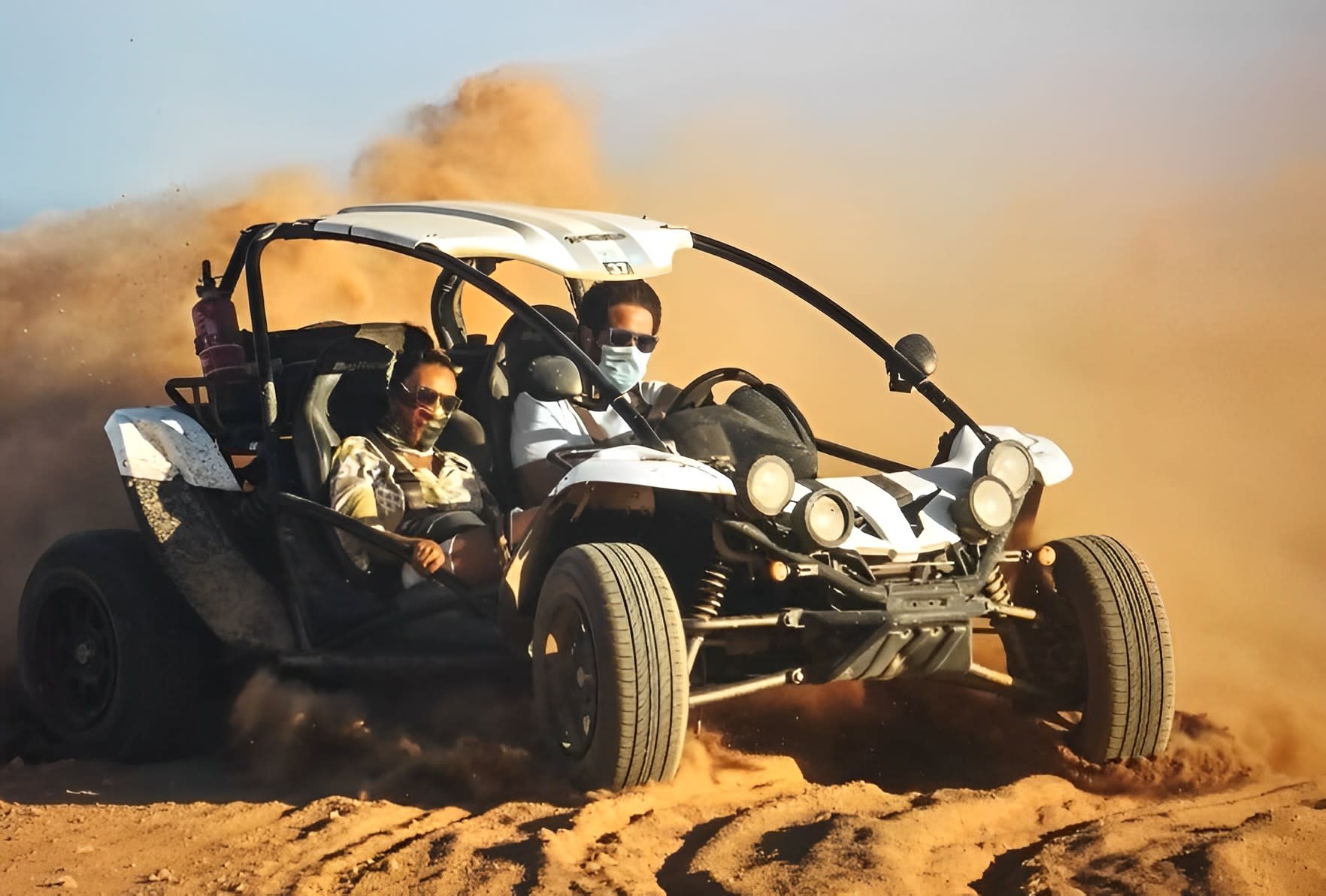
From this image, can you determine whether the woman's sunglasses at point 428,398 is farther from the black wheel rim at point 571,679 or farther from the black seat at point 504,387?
the black wheel rim at point 571,679

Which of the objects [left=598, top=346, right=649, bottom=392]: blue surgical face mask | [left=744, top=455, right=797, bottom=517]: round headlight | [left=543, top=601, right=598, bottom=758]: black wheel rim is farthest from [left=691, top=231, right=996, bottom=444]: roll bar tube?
[left=543, top=601, right=598, bottom=758]: black wheel rim

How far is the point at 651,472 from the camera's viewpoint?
16.8ft

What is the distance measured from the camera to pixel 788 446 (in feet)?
19.5

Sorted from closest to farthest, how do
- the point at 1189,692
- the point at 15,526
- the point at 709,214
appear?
the point at 1189,692 < the point at 15,526 < the point at 709,214

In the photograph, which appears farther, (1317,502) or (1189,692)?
(1317,502)

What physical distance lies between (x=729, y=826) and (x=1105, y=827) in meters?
1.04

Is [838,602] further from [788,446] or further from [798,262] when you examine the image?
[798,262]

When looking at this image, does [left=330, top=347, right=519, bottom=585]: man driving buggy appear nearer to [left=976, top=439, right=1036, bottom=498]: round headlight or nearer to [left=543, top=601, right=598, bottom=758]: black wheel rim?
[left=543, top=601, right=598, bottom=758]: black wheel rim

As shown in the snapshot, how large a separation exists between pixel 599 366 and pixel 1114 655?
2002 mm

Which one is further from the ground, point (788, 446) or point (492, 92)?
point (492, 92)

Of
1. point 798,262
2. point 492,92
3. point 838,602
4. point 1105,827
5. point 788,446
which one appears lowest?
point 1105,827

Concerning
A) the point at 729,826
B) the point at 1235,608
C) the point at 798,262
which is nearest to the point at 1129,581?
the point at 729,826

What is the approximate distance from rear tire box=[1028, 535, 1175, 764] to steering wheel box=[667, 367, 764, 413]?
50.2 inches

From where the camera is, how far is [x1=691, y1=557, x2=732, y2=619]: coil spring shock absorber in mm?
5332
